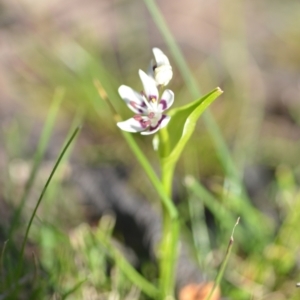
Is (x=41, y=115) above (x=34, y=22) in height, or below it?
below

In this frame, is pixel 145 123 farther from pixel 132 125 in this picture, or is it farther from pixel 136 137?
pixel 136 137

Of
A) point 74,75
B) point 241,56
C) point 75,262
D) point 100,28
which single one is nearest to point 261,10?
point 241,56

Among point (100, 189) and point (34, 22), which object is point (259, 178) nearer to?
point (100, 189)

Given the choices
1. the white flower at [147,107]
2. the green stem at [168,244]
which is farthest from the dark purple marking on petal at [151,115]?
the green stem at [168,244]

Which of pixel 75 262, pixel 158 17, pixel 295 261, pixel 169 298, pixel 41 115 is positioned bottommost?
pixel 295 261

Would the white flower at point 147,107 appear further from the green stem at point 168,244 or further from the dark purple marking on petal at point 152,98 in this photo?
the green stem at point 168,244

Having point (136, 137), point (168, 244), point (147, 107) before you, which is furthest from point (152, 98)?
point (136, 137)
